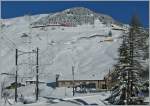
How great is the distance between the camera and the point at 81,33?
391ft

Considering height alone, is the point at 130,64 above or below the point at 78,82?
above

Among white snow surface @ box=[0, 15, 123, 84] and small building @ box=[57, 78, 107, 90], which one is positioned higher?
white snow surface @ box=[0, 15, 123, 84]

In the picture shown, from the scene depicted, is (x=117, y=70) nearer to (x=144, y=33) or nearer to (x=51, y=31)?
(x=144, y=33)

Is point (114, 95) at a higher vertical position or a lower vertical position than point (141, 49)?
lower

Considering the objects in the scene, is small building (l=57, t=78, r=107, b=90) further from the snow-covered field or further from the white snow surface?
the white snow surface

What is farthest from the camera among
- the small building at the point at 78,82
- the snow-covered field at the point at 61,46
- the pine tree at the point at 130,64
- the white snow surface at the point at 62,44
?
the white snow surface at the point at 62,44

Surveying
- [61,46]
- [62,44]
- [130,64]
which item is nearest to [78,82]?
[130,64]

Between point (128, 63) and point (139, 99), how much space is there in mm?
1873

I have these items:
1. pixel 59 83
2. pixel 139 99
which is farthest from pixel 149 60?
pixel 59 83

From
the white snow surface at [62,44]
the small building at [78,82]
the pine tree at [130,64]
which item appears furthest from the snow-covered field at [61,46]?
the pine tree at [130,64]

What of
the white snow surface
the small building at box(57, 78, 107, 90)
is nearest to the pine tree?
the small building at box(57, 78, 107, 90)

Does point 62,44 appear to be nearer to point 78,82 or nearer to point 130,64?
point 78,82

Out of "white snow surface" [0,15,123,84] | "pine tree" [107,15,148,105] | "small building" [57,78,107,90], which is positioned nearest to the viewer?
"pine tree" [107,15,148,105]

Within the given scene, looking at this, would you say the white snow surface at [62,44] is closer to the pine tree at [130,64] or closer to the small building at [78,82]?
the small building at [78,82]
